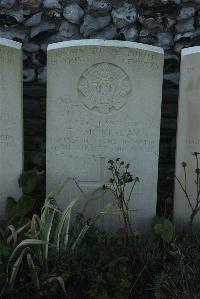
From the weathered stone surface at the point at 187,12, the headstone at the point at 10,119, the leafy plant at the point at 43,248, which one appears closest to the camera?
the leafy plant at the point at 43,248

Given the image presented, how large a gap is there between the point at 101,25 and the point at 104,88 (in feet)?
4.02

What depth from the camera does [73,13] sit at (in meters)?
4.58

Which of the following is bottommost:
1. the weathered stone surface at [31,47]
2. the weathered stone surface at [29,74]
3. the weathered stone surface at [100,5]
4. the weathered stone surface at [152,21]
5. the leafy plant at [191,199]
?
the leafy plant at [191,199]

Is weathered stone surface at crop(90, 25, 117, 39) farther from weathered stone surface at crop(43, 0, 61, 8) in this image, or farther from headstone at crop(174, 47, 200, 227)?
headstone at crop(174, 47, 200, 227)

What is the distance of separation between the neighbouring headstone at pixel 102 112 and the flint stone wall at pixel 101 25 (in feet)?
2.82

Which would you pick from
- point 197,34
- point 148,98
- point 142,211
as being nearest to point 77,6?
point 197,34

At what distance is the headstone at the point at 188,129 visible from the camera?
3.54m

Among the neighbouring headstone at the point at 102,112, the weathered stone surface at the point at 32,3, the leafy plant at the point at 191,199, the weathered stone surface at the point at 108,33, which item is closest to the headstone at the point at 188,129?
the leafy plant at the point at 191,199

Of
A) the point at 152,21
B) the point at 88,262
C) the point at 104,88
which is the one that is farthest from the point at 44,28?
the point at 88,262

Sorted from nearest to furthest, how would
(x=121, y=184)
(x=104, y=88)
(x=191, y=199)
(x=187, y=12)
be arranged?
(x=121, y=184)
(x=104, y=88)
(x=191, y=199)
(x=187, y=12)

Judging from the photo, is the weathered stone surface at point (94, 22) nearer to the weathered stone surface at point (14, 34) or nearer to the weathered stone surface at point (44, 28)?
the weathered stone surface at point (44, 28)

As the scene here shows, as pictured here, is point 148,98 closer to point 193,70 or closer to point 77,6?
point 193,70

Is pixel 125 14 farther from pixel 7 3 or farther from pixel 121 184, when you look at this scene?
pixel 121 184

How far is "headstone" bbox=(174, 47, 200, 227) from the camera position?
11.6ft
